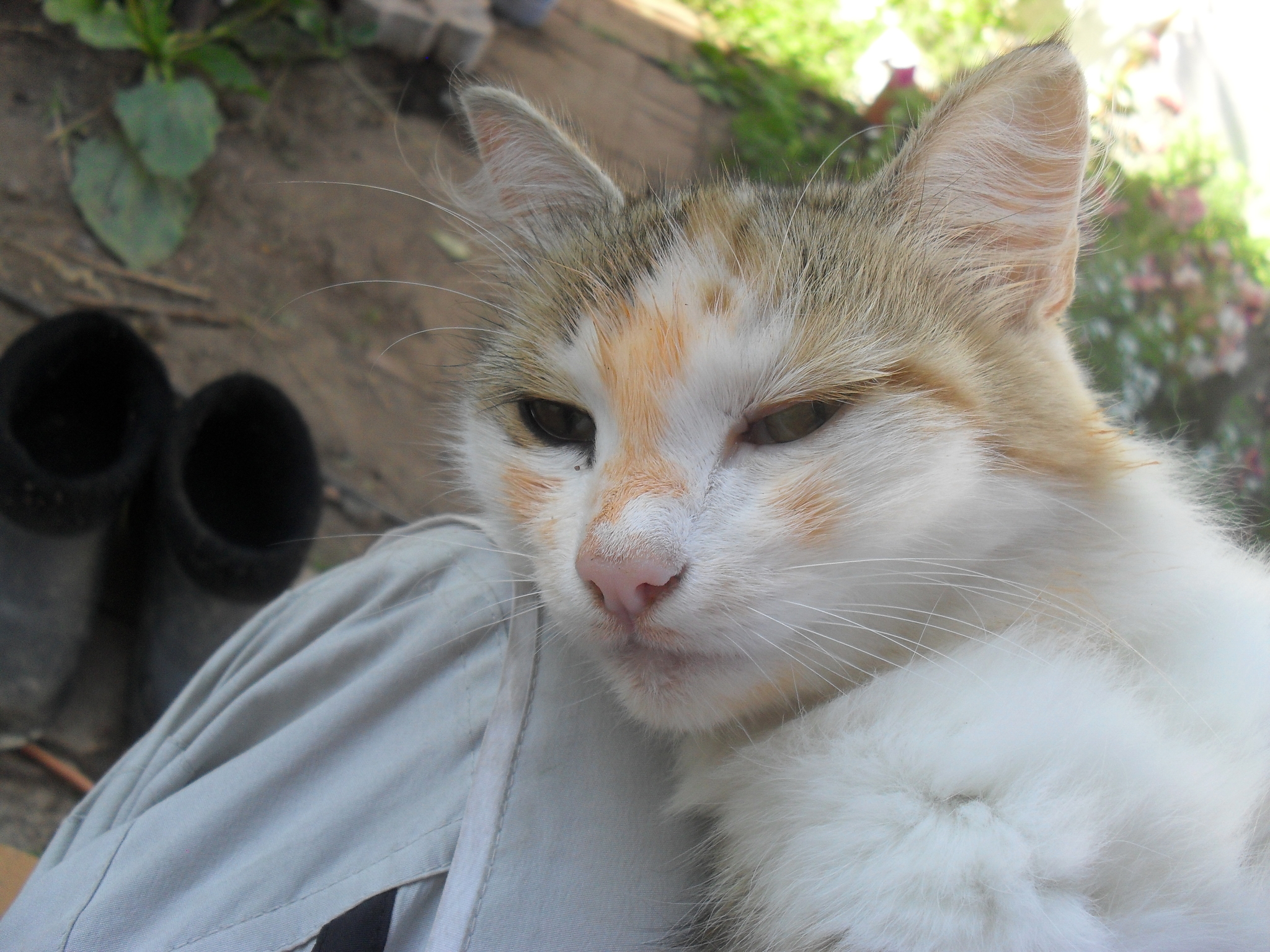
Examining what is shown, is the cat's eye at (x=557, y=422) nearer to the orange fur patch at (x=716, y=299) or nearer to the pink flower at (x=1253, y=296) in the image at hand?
the orange fur patch at (x=716, y=299)

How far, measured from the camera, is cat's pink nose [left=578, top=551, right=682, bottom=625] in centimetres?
92

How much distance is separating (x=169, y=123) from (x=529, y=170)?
7.90 feet

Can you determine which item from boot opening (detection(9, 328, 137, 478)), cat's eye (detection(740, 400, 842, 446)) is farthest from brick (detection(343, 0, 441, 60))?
cat's eye (detection(740, 400, 842, 446))

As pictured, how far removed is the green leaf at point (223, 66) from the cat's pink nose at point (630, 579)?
10.9 ft

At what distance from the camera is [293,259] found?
3486mm

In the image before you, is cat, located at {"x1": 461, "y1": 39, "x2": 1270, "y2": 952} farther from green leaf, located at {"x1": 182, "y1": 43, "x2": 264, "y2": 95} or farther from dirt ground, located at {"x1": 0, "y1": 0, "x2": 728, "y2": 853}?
green leaf, located at {"x1": 182, "y1": 43, "x2": 264, "y2": 95}

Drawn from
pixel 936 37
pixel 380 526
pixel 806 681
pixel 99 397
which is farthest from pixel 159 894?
pixel 936 37

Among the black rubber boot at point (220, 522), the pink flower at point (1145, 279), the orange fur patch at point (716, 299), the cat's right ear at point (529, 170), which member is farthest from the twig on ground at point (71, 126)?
the pink flower at point (1145, 279)

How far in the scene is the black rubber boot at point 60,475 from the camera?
2.04 meters

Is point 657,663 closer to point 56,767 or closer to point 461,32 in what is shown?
point 56,767

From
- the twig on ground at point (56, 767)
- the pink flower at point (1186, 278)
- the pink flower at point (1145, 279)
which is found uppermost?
the pink flower at point (1186, 278)

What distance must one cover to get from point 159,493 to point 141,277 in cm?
142

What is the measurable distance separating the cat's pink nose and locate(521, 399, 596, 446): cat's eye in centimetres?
32

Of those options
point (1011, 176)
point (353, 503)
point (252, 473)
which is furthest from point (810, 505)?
point (353, 503)
